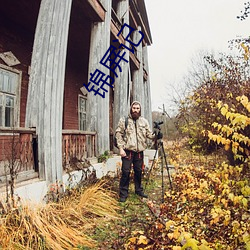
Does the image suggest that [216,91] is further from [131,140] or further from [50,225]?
[50,225]

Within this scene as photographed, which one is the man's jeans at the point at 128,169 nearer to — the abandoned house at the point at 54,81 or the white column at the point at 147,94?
the abandoned house at the point at 54,81

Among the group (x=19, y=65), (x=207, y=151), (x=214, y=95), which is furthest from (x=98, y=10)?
(x=207, y=151)

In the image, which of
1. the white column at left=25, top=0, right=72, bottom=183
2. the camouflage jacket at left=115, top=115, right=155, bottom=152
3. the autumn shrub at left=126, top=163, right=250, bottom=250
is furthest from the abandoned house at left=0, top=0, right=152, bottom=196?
the autumn shrub at left=126, top=163, right=250, bottom=250

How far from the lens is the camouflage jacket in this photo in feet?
16.1

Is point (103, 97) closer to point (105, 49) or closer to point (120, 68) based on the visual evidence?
point (105, 49)

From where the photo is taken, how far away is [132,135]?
194 inches

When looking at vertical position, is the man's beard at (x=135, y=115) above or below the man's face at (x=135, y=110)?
below

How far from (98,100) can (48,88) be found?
243cm

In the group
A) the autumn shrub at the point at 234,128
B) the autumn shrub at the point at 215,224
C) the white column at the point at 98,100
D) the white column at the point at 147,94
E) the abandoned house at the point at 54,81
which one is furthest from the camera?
the white column at the point at 147,94

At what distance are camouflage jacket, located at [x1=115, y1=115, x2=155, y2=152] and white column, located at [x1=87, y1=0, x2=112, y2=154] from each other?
5.48ft

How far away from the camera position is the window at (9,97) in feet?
22.4

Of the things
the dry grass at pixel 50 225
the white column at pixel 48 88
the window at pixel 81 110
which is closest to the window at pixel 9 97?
the white column at pixel 48 88

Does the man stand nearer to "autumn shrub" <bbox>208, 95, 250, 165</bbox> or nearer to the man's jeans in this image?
the man's jeans

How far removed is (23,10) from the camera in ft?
20.7
